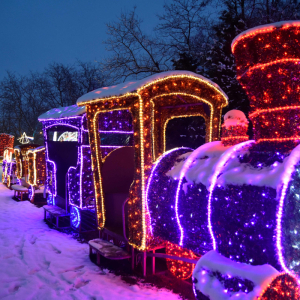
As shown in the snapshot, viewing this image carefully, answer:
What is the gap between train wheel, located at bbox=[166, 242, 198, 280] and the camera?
4336 mm

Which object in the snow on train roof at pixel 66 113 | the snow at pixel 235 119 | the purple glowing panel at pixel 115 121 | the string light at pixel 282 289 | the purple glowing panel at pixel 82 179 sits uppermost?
the snow on train roof at pixel 66 113

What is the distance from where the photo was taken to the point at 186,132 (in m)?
13.5

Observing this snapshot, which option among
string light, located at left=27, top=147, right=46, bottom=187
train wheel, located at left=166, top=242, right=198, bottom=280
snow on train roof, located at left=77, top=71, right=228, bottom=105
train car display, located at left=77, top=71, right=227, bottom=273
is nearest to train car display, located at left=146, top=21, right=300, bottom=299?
train wheel, located at left=166, top=242, right=198, bottom=280

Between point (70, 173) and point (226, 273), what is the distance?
5444 millimetres

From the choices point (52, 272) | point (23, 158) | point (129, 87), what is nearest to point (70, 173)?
point (52, 272)

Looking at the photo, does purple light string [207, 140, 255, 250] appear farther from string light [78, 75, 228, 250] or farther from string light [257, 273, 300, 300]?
string light [78, 75, 228, 250]

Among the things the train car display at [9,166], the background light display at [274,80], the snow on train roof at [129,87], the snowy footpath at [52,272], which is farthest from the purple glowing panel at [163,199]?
the train car display at [9,166]

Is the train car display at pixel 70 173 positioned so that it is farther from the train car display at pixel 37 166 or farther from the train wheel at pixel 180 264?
the train wheel at pixel 180 264

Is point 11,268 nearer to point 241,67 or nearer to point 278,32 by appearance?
point 241,67

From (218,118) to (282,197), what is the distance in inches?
115

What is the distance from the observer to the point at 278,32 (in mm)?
2889

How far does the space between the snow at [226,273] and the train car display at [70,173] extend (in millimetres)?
4272

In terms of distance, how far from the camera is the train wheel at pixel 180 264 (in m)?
4.34

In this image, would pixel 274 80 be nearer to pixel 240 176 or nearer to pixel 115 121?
pixel 240 176
